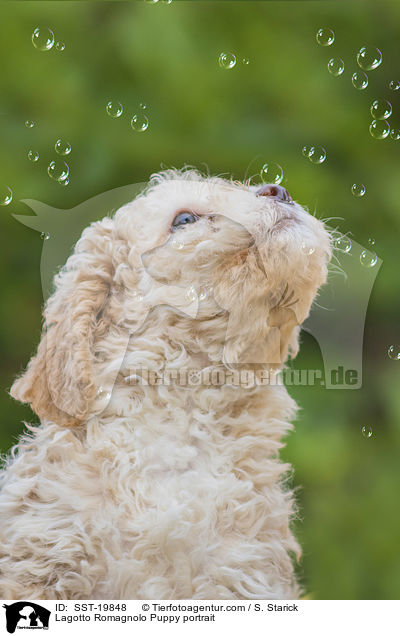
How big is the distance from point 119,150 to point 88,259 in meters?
0.26

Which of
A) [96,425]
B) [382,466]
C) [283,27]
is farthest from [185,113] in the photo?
[382,466]

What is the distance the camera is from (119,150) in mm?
1072

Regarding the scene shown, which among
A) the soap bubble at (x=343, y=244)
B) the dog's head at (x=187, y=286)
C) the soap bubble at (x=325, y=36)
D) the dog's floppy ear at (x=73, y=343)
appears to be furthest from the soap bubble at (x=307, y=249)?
the soap bubble at (x=325, y=36)

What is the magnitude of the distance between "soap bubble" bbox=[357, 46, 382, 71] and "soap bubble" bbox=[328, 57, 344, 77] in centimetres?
3

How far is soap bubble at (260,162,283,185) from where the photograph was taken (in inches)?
41.4

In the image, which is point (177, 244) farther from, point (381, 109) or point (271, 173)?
point (381, 109)

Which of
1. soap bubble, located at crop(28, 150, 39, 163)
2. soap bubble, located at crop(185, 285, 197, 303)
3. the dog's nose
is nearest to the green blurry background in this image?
soap bubble, located at crop(28, 150, 39, 163)

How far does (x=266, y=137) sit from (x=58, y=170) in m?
0.33

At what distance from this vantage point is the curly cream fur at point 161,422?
835 millimetres

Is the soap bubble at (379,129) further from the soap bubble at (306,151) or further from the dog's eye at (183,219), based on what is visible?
the dog's eye at (183,219)

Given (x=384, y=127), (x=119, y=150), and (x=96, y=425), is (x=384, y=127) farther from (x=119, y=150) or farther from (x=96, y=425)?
(x=96, y=425)

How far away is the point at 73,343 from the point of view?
86 cm

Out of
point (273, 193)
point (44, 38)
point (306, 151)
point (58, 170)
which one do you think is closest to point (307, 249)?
point (273, 193)

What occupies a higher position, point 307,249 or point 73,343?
point 307,249
